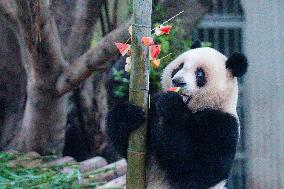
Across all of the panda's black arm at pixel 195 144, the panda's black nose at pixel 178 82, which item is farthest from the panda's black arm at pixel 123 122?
the panda's black nose at pixel 178 82

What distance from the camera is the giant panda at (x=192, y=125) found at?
3.38m

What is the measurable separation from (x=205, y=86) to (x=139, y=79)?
63cm

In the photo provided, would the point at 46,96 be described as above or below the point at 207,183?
above

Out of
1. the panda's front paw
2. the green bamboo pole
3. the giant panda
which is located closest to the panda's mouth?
the giant panda

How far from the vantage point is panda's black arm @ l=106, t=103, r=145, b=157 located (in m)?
3.13

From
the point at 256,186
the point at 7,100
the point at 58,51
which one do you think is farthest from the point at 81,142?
the point at 256,186

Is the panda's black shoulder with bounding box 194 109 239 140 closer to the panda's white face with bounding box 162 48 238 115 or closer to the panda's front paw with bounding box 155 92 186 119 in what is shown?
the panda's white face with bounding box 162 48 238 115

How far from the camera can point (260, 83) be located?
569 cm

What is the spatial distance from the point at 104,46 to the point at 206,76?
2214 millimetres

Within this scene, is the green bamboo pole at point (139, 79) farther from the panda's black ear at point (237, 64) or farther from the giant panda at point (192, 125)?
the panda's black ear at point (237, 64)

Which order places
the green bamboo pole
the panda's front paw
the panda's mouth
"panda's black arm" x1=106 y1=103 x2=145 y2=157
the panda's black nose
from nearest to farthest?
the green bamboo pole → "panda's black arm" x1=106 y1=103 x2=145 y2=157 → the panda's front paw → the panda's black nose → the panda's mouth

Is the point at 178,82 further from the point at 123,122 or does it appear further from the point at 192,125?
the point at 123,122

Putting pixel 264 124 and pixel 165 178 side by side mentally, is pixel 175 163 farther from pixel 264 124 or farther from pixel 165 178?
pixel 264 124

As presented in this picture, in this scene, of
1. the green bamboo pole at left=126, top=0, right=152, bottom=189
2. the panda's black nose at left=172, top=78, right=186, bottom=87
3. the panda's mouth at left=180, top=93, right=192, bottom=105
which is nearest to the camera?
the green bamboo pole at left=126, top=0, right=152, bottom=189
